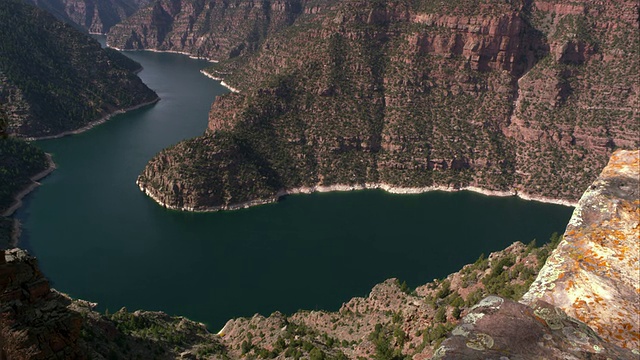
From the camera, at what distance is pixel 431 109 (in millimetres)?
152500

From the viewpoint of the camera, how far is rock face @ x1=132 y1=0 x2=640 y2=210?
130m

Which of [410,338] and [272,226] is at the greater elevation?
[410,338]

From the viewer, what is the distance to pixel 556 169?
13462 centimetres

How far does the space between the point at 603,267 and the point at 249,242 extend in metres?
97.9

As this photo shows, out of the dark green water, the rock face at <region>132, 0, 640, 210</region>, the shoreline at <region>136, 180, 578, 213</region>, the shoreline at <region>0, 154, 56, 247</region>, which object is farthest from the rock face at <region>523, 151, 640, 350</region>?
the rock face at <region>132, 0, 640, 210</region>

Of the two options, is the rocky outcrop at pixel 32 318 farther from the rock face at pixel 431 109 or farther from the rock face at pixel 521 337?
the rock face at pixel 431 109

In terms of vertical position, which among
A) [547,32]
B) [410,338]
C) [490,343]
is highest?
[547,32]

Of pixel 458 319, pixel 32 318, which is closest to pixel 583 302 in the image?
pixel 458 319

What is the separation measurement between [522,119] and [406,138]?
130ft

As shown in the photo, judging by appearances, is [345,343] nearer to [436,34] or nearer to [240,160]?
[240,160]

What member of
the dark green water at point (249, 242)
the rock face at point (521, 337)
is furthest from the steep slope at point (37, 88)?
the rock face at point (521, 337)

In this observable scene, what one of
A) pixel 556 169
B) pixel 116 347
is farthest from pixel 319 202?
pixel 116 347

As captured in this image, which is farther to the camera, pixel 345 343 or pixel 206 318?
pixel 206 318

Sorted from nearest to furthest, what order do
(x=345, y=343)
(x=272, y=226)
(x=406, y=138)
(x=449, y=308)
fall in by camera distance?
(x=449, y=308)
(x=345, y=343)
(x=272, y=226)
(x=406, y=138)
